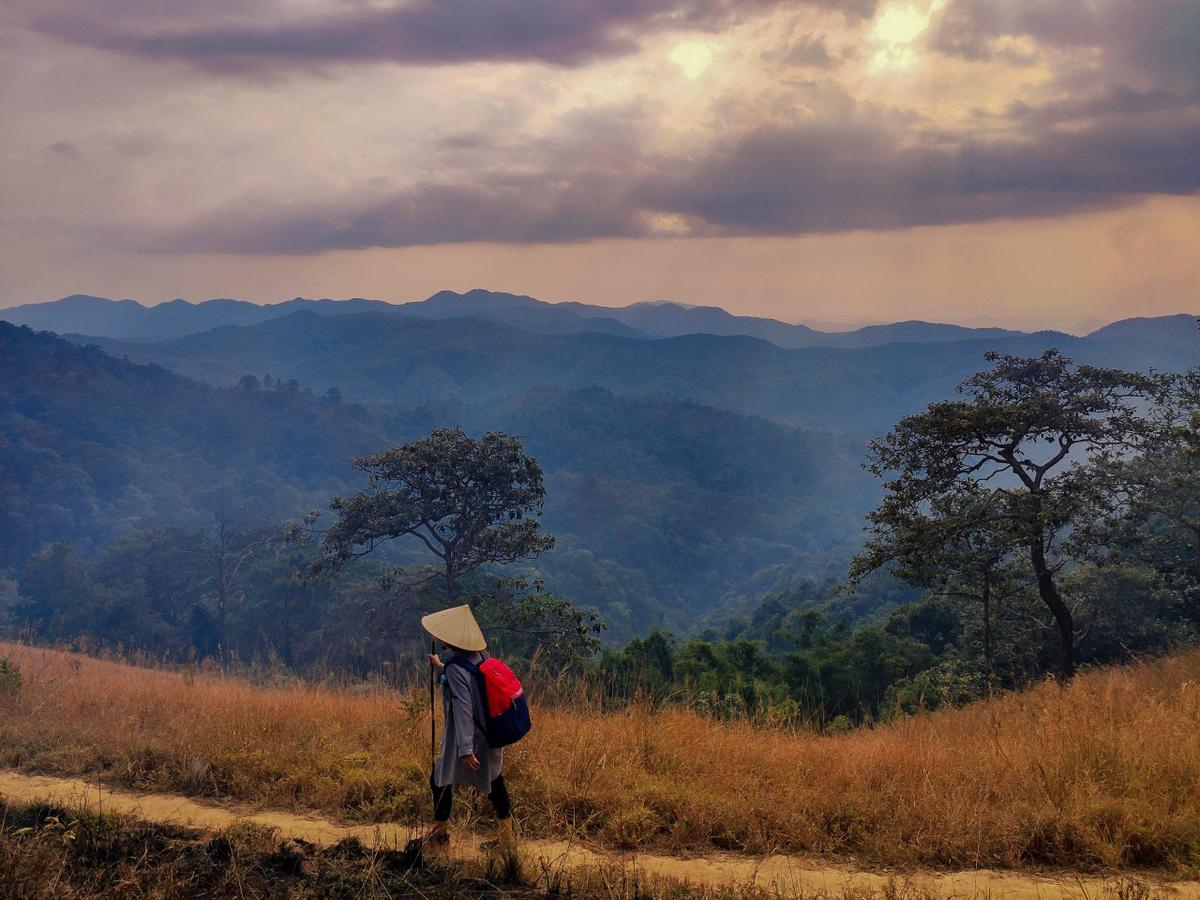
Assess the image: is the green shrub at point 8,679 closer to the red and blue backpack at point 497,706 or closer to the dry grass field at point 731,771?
the dry grass field at point 731,771

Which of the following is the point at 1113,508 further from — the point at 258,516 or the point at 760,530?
the point at 760,530

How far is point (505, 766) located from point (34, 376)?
482ft

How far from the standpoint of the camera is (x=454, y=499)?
1143 inches

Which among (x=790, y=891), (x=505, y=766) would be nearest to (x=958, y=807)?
(x=790, y=891)

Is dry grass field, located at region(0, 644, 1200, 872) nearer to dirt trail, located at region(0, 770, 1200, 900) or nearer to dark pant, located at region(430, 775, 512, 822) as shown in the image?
dirt trail, located at region(0, 770, 1200, 900)

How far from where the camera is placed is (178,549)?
63.8 metres

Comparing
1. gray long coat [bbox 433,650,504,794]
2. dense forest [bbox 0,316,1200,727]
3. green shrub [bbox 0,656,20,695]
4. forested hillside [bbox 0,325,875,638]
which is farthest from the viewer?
forested hillside [bbox 0,325,875,638]

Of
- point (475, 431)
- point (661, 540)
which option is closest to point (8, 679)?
point (661, 540)

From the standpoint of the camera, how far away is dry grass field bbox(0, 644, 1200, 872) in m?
5.21

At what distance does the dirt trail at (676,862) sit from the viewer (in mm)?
4691

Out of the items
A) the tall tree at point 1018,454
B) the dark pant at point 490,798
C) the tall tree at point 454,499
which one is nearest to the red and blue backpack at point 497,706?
the dark pant at point 490,798

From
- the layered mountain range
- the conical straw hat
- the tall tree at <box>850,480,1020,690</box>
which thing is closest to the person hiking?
the conical straw hat

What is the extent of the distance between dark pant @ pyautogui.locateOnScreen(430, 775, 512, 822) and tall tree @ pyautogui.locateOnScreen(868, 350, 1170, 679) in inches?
502

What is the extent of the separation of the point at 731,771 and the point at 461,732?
2.48 m
